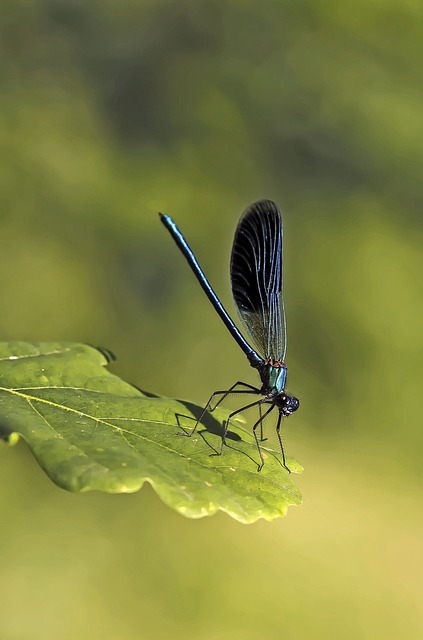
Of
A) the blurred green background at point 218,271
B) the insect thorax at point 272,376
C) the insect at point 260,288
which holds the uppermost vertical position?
the insect at point 260,288

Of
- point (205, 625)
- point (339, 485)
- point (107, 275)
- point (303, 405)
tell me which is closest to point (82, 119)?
point (107, 275)

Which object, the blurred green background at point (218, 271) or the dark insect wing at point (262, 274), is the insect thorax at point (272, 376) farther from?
the blurred green background at point (218, 271)

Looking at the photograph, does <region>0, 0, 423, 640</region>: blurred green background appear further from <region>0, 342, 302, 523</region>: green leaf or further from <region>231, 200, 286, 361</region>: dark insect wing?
<region>0, 342, 302, 523</region>: green leaf

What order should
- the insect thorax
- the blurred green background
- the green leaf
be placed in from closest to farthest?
the green leaf, the insect thorax, the blurred green background

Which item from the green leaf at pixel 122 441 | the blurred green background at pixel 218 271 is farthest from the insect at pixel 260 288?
the blurred green background at pixel 218 271

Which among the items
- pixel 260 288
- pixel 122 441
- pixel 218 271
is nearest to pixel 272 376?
pixel 260 288

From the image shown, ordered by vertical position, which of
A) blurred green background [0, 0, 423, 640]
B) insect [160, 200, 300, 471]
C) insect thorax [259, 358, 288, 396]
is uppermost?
insect [160, 200, 300, 471]

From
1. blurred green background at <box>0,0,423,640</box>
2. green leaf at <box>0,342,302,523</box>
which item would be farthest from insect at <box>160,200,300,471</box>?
blurred green background at <box>0,0,423,640</box>
